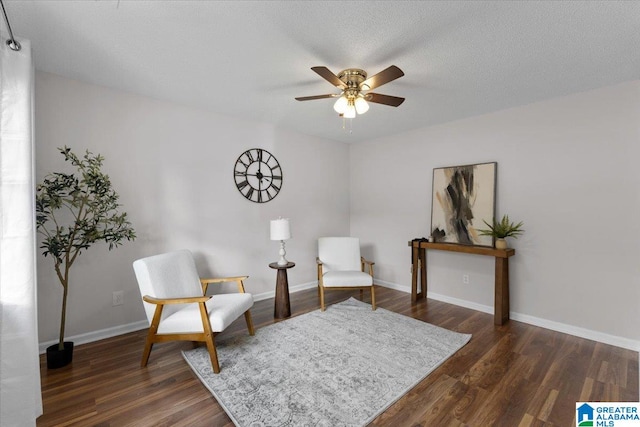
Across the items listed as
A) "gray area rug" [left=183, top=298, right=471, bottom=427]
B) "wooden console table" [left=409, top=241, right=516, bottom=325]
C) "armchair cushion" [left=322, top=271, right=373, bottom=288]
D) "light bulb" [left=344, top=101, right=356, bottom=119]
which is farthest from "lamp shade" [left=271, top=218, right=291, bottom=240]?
"wooden console table" [left=409, top=241, right=516, bottom=325]

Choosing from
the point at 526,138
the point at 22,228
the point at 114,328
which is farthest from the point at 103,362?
the point at 526,138

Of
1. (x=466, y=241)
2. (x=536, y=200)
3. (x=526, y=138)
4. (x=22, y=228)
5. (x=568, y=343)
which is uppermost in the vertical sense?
(x=526, y=138)

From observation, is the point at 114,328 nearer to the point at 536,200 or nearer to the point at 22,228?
the point at 22,228

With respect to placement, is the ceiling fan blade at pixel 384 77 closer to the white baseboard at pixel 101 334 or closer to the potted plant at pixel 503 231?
the potted plant at pixel 503 231

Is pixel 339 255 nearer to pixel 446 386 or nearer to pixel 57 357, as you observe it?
pixel 446 386

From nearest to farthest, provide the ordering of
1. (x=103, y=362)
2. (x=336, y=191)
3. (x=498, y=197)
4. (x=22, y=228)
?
(x=22, y=228) → (x=103, y=362) → (x=498, y=197) → (x=336, y=191)

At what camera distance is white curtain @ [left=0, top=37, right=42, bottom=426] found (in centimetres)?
155

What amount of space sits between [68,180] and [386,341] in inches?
124

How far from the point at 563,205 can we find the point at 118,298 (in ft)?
15.3

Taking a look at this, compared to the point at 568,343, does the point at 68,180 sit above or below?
above

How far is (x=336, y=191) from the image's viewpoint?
4973 mm

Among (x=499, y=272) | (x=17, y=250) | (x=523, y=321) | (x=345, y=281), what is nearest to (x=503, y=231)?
(x=499, y=272)

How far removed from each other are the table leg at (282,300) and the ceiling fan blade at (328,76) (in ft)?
7.02

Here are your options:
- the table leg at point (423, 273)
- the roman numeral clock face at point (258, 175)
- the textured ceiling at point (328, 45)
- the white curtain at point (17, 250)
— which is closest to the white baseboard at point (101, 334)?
the white curtain at point (17, 250)
